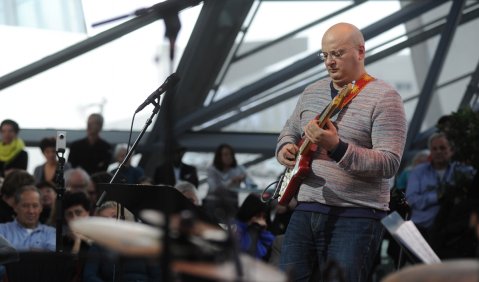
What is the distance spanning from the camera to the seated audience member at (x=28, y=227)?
8055 millimetres

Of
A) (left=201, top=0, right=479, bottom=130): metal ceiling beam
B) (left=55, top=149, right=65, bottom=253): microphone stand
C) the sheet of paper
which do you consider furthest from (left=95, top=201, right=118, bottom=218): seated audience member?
(left=201, top=0, right=479, bottom=130): metal ceiling beam

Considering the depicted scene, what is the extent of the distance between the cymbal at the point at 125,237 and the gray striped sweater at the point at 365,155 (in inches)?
73.5

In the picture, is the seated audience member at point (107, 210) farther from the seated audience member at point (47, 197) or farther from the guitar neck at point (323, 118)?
the guitar neck at point (323, 118)

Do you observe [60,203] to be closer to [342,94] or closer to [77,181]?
[77,181]

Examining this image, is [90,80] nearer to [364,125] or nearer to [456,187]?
[456,187]

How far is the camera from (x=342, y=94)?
16.6ft

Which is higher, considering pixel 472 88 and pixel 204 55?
pixel 204 55

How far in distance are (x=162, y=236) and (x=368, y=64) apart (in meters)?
10.9

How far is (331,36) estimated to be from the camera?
5.14m

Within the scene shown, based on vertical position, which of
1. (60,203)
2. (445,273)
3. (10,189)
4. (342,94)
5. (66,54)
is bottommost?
(445,273)

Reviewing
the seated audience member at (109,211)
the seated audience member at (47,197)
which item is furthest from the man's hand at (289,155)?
the seated audience member at (47,197)

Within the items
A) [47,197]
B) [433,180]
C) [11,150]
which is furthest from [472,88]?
[47,197]

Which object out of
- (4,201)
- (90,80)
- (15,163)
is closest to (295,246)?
(4,201)

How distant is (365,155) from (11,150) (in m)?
7.18
